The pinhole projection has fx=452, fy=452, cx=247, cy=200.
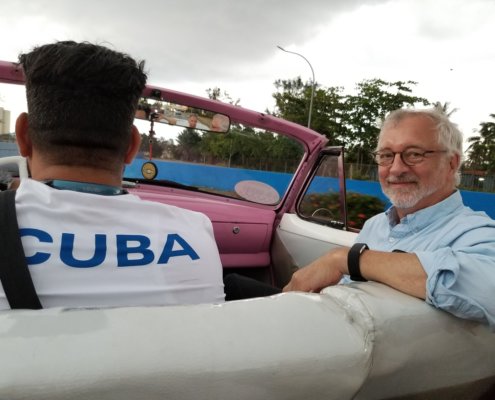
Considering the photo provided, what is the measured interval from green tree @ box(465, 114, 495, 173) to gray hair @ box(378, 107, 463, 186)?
122 ft

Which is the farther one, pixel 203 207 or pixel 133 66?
pixel 203 207

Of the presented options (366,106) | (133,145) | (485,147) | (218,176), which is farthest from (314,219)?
(485,147)

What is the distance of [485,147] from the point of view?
40.7 meters

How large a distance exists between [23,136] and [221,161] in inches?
87.9

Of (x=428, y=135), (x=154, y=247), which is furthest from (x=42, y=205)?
(x=428, y=135)

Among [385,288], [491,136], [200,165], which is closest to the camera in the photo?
[385,288]

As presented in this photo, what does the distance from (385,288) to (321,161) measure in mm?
2285

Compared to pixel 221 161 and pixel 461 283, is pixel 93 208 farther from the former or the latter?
pixel 221 161

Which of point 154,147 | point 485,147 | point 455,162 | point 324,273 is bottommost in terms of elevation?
point 324,273

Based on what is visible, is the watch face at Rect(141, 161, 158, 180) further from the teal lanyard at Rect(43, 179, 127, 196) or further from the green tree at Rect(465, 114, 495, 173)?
the green tree at Rect(465, 114, 495, 173)

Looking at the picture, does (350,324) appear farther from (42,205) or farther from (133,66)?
(133,66)

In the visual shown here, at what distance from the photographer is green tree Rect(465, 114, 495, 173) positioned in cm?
3720

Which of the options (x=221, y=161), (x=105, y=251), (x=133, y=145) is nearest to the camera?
(x=105, y=251)

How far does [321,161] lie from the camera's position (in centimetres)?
336
